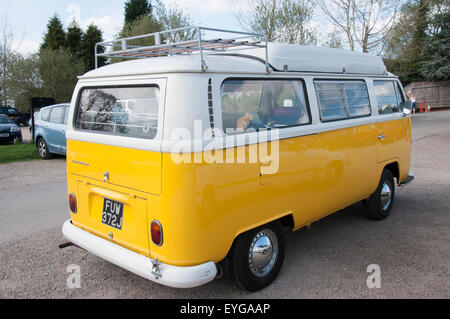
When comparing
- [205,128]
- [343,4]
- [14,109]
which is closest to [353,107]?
[205,128]

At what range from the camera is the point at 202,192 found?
3160 mm

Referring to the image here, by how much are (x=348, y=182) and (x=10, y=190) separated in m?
6.71

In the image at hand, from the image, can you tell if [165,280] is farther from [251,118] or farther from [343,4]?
[343,4]

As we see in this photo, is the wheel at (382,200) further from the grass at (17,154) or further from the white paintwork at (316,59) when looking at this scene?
the grass at (17,154)

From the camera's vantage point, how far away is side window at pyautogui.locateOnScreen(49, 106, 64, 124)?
37.3 ft

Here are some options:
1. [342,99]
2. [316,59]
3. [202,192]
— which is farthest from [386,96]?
[202,192]

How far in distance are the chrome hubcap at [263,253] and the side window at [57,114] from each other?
29.9 feet

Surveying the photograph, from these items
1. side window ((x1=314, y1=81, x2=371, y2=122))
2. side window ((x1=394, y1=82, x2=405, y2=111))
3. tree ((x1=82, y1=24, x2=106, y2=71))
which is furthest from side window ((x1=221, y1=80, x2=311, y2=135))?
tree ((x1=82, y1=24, x2=106, y2=71))

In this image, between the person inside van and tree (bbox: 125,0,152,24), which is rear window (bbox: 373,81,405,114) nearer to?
the person inside van

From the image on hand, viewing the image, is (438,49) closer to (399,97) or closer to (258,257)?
(399,97)

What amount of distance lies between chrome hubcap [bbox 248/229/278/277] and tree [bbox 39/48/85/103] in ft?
94.3

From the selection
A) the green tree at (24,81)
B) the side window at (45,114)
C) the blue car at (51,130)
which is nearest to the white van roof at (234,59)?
the blue car at (51,130)

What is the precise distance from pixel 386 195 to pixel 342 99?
184 centimetres

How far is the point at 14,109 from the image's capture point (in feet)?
94.2
